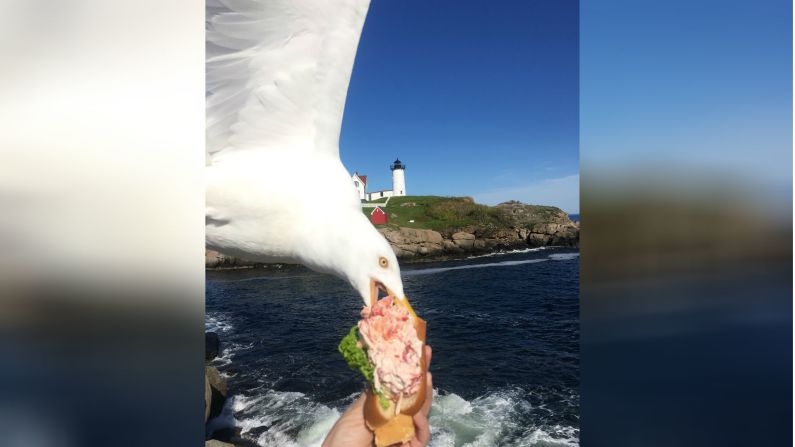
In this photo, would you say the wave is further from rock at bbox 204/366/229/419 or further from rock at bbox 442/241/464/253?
rock at bbox 442/241/464/253

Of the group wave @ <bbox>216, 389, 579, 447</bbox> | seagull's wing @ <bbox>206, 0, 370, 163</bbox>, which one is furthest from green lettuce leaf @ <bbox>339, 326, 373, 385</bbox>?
wave @ <bbox>216, 389, 579, 447</bbox>

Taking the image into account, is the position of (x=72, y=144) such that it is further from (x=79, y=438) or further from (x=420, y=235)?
(x=420, y=235)

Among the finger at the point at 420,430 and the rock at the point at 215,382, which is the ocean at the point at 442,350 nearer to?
the rock at the point at 215,382

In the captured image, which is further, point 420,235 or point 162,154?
point 420,235

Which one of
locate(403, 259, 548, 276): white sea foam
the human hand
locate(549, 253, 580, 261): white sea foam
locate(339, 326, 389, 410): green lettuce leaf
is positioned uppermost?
locate(339, 326, 389, 410): green lettuce leaf

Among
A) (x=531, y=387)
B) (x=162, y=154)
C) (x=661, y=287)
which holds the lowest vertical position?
(x=531, y=387)

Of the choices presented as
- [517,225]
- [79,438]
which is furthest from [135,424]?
[517,225]

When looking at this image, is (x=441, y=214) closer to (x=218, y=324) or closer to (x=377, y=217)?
(x=218, y=324)

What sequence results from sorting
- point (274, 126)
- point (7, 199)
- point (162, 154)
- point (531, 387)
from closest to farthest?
point (7, 199)
point (162, 154)
point (274, 126)
point (531, 387)
